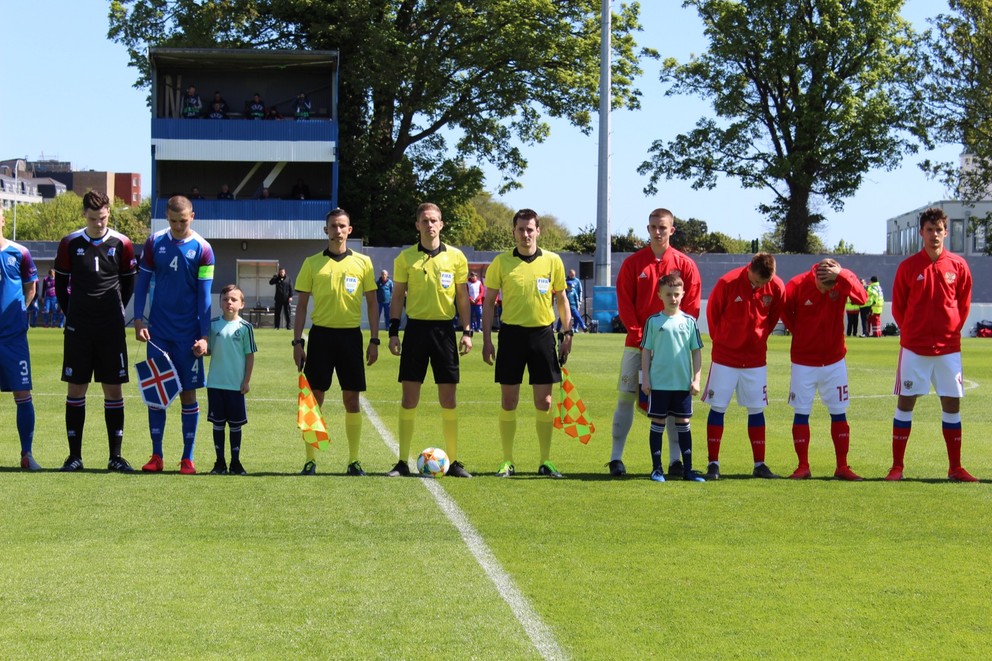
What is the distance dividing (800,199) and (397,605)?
51.5m

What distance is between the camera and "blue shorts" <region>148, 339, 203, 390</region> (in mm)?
9391

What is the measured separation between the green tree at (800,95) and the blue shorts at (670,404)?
4578 cm

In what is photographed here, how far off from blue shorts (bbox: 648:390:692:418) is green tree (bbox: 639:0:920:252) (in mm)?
45775

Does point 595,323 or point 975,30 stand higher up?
point 975,30

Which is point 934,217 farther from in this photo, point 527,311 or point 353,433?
point 353,433

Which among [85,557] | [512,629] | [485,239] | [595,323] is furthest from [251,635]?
[485,239]

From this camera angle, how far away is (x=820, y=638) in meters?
5.29

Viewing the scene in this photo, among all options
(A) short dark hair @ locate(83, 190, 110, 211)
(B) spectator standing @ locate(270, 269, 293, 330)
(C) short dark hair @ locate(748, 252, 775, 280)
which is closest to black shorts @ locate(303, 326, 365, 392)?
(A) short dark hair @ locate(83, 190, 110, 211)

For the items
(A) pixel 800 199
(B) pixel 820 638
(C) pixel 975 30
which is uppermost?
(C) pixel 975 30

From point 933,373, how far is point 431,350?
3.93 meters

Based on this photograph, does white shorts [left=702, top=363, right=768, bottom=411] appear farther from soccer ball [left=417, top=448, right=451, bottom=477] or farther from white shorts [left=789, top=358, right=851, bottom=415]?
soccer ball [left=417, top=448, right=451, bottom=477]

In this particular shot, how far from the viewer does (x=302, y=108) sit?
158ft

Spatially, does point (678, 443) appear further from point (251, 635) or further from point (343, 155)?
point (343, 155)

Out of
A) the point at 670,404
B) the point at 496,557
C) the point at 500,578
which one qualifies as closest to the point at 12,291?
the point at 496,557
